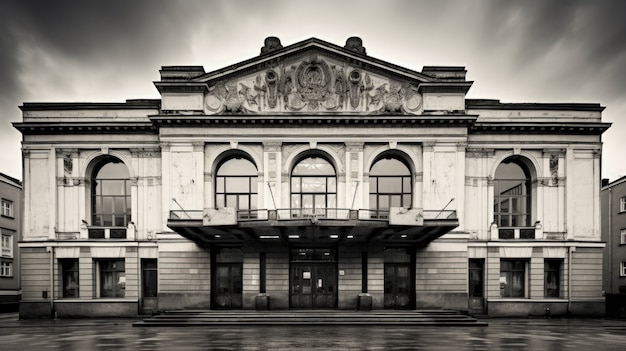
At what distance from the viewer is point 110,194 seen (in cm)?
3303

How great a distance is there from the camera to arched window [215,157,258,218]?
32156 mm

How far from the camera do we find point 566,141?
32.4m

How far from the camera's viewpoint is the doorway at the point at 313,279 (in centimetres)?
3064

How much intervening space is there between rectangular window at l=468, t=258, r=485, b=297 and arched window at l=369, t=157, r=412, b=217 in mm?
6027

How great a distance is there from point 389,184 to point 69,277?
906 inches

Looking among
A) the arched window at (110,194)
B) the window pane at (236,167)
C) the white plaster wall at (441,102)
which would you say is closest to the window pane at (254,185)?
the window pane at (236,167)

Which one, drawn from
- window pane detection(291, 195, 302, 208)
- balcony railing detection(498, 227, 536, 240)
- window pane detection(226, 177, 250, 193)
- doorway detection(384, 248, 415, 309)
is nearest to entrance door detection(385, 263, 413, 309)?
doorway detection(384, 248, 415, 309)

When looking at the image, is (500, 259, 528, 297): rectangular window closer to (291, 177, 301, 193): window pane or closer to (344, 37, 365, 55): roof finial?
(291, 177, 301, 193): window pane

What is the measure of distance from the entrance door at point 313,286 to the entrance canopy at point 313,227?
182cm

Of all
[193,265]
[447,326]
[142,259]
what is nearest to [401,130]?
[447,326]

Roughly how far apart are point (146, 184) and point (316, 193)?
11.7 m

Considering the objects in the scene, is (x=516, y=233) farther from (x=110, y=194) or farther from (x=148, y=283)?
(x=110, y=194)

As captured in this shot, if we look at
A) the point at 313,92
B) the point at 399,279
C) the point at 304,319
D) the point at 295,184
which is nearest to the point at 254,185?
the point at 295,184

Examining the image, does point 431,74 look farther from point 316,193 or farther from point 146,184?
point 146,184
